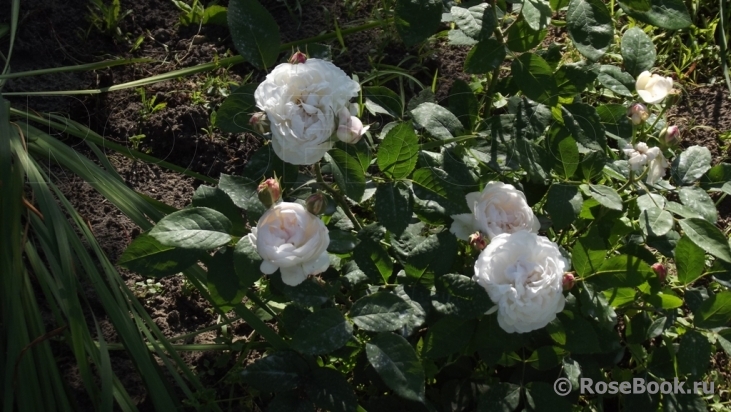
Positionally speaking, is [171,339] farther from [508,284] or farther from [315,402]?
[508,284]

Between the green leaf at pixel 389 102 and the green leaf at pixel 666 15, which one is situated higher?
the green leaf at pixel 666 15

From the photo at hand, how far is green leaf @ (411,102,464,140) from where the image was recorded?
4.26 feet

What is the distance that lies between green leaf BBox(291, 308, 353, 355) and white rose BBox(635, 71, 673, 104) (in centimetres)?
68

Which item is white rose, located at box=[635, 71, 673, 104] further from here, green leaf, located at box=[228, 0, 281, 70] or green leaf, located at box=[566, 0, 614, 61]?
green leaf, located at box=[228, 0, 281, 70]

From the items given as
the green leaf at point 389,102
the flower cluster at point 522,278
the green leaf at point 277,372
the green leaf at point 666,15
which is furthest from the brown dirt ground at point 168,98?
the green leaf at point 666,15

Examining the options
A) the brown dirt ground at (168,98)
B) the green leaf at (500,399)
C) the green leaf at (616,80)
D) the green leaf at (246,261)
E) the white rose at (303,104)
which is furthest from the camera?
the brown dirt ground at (168,98)

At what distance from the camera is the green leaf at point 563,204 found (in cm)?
123

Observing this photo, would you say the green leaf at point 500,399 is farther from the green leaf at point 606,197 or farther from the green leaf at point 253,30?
the green leaf at point 253,30

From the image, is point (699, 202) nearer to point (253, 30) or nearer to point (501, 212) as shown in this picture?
point (501, 212)

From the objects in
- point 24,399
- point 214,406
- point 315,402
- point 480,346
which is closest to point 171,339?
point 214,406

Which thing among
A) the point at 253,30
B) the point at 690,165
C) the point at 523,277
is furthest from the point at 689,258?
the point at 253,30

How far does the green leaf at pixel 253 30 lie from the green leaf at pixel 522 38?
0.41 meters

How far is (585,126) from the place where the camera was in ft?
4.20

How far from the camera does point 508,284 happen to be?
1099mm
